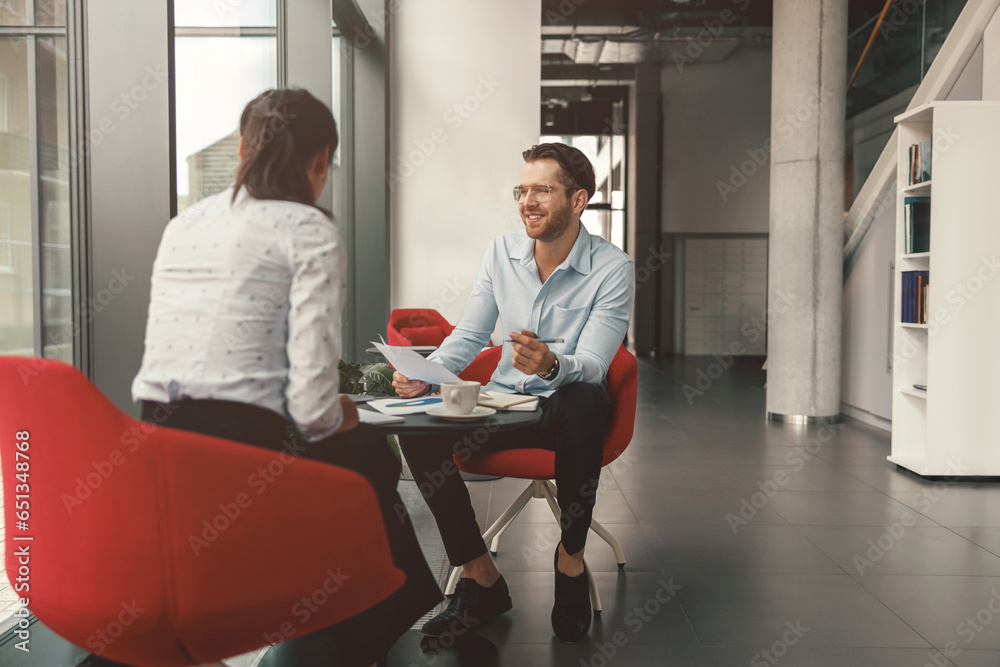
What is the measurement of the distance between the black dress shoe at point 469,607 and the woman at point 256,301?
1.15 m

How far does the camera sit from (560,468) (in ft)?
7.55

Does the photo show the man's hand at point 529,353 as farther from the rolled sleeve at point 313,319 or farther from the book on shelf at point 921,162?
the book on shelf at point 921,162

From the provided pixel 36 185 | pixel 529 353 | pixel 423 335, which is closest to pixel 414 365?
pixel 529 353

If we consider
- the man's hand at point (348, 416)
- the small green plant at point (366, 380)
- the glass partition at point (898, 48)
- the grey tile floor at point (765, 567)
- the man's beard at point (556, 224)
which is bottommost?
the grey tile floor at point (765, 567)

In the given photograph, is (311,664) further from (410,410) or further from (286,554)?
(286,554)

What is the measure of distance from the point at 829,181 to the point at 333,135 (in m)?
5.56

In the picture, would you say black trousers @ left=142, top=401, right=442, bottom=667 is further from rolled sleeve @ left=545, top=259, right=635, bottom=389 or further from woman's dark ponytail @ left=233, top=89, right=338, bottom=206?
rolled sleeve @ left=545, top=259, right=635, bottom=389

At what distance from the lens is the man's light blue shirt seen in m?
2.46

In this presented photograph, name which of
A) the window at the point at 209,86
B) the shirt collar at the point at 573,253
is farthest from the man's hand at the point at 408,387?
the window at the point at 209,86

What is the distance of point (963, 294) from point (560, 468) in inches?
118

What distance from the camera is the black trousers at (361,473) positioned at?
1.27 meters

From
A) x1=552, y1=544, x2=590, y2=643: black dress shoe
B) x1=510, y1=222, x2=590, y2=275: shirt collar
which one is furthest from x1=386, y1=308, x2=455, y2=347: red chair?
x1=552, y1=544, x2=590, y2=643: black dress shoe

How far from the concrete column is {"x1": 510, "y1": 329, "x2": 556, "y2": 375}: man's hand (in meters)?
4.69

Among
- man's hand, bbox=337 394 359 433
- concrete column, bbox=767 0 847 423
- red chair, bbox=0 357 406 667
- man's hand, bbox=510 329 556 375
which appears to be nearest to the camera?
red chair, bbox=0 357 406 667
